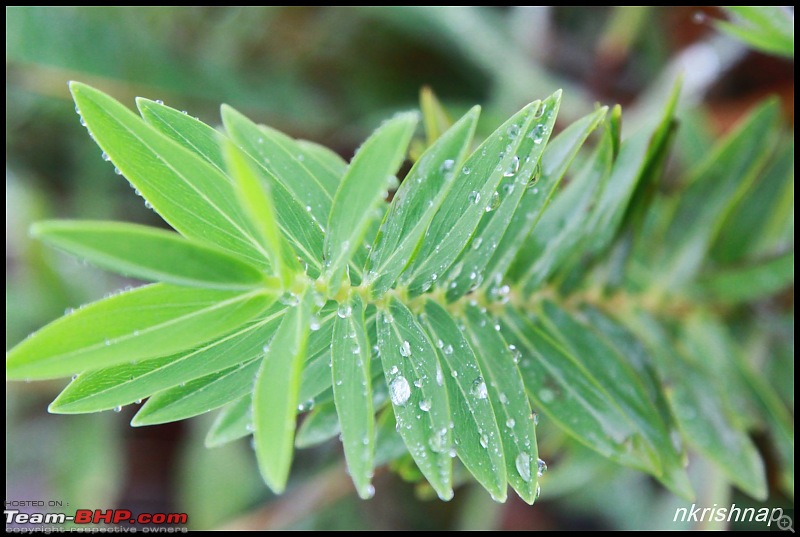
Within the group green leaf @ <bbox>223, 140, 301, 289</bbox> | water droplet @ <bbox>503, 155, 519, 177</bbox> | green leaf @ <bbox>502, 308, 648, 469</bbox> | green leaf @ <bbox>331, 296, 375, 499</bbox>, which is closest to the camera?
green leaf @ <bbox>223, 140, 301, 289</bbox>

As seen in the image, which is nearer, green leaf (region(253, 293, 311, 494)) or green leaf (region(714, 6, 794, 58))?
green leaf (region(253, 293, 311, 494))

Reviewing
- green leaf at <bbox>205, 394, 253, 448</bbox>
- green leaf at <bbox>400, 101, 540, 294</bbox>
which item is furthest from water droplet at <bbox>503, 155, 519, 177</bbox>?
green leaf at <bbox>205, 394, 253, 448</bbox>

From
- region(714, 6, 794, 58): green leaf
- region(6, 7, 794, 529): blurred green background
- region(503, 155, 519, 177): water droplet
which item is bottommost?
region(6, 7, 794, 529): blurred green background

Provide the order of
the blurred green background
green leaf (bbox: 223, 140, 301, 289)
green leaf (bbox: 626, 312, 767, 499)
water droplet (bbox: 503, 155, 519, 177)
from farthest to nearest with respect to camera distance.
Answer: the blurred green background < green leaf (bbox: 626, 312, 767, 499) < water droplet (bbox: 503, 155, 519, 177) < green leaf (bbox: 223, 140, 301, 289)

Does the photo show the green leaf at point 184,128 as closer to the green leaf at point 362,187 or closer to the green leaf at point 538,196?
the green leaf at point 362,187

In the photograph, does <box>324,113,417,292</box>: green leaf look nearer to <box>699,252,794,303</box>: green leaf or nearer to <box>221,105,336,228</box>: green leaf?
<box>221,105,336,228</box>: green leaf

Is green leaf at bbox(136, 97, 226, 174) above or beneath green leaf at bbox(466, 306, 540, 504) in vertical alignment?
above

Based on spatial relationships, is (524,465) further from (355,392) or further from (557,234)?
(557,234)
